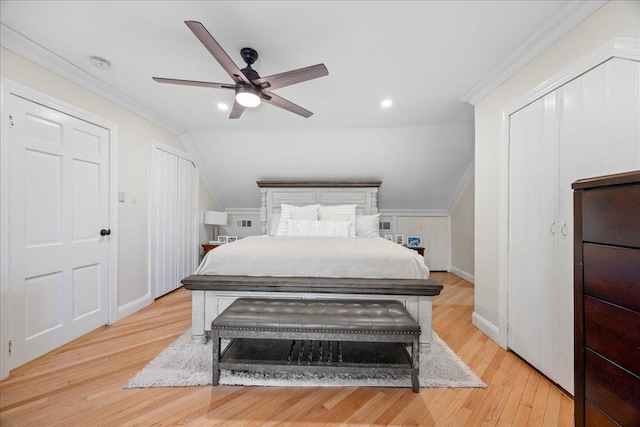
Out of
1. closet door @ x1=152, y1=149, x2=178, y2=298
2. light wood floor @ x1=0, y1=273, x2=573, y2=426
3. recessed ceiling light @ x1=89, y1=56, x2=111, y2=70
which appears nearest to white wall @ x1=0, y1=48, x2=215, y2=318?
closet door @ x1=152, y1=149, x2=178, y2=298

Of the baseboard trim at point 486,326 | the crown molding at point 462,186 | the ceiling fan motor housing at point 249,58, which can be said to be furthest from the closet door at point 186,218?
the crown molding at point 462,186

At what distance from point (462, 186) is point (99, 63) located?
4.87 meters

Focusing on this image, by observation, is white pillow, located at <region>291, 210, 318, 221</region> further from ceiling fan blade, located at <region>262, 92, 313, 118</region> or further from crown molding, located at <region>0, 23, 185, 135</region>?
crown molding, located at <region>0, 23, 185, 135</region>

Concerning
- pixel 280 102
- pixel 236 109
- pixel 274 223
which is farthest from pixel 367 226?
pixel 236 109

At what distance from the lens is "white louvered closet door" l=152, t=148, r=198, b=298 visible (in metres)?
3.16

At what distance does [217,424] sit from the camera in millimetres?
1307

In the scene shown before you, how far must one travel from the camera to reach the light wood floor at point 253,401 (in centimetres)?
134

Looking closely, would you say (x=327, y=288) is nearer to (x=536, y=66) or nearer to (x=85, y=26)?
(x=536, y=66)

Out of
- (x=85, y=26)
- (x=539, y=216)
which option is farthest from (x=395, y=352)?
(x=85, y=26)

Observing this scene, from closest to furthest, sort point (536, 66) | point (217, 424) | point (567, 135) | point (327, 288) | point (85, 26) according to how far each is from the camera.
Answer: point (217, 424), point (567, 135), point (85, 26), point (536, 66), point (327, 288)

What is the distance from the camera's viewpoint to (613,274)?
85cm

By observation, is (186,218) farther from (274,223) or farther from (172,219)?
(274,223)

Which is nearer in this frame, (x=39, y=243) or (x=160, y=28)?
(x=160, y=28)

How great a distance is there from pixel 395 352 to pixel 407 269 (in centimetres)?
64
